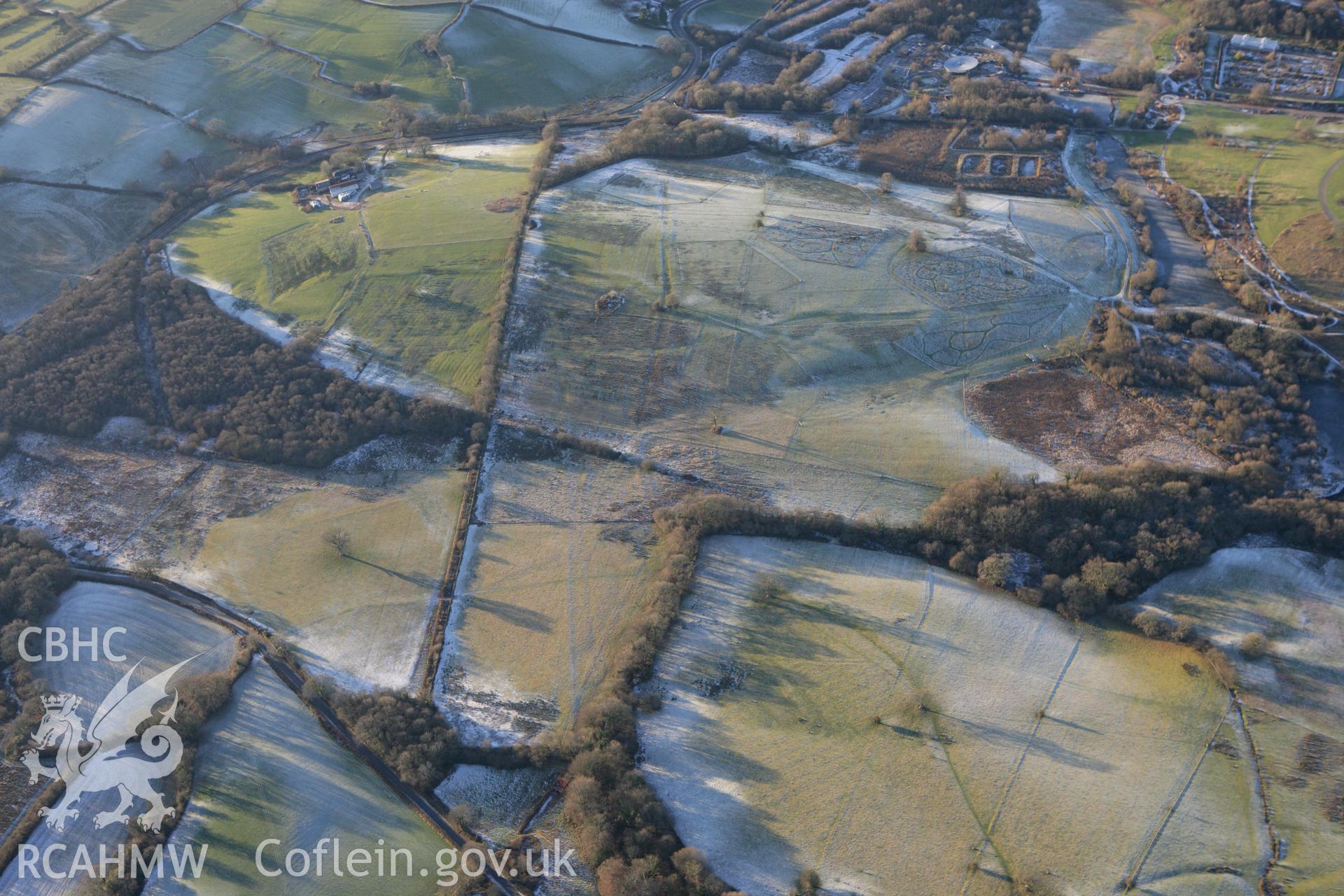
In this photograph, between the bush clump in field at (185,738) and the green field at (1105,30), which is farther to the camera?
the green field at (1105,30)

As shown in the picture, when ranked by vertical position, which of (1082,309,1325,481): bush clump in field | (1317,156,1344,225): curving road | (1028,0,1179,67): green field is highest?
(1028,0,1179,67): green field

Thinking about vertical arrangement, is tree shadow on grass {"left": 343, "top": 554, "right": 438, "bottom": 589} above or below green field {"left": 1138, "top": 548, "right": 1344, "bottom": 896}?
below

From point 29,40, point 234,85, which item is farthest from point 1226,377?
point 29,40

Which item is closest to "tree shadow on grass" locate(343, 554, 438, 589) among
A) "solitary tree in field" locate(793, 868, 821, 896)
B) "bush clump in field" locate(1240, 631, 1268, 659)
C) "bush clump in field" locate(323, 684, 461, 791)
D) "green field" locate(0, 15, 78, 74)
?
"bush clump in field" locate(323, 684, 461, 791)

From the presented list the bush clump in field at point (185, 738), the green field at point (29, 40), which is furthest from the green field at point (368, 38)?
the bush clump in field at point (185, 738)

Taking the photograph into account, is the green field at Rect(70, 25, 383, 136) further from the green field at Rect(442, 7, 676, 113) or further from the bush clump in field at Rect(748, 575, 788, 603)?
the bush clump in field at Rect(748, 575, 788, 603)

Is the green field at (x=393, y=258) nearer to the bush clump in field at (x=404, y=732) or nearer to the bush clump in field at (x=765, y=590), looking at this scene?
the bush clump in field at (x=404, y=732)

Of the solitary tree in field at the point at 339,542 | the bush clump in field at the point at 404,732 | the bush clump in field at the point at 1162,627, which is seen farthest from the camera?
the solitary tree in field at the point at 339,542
